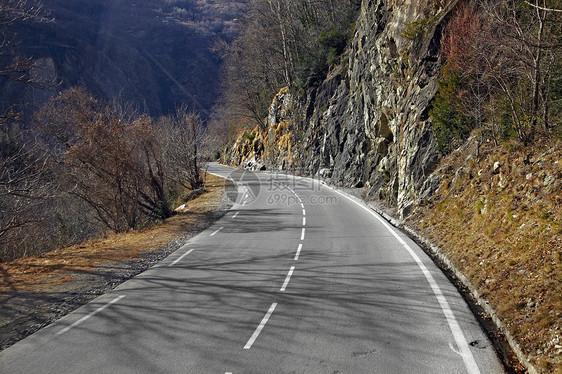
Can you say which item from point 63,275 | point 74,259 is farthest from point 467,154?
point 74,259

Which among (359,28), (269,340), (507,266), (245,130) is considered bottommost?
(269,340)

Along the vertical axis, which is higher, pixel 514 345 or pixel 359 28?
pixel 359 28

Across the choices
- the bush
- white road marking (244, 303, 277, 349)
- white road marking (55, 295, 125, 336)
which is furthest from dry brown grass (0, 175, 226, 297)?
the bush

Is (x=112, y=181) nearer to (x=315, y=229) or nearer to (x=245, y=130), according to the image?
(x=315, y=229)

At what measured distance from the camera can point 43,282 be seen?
8984mm

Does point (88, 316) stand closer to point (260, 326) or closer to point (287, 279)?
point (260, 326)

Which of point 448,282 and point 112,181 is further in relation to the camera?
point 112,181

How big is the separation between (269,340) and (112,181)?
1451 centimetres

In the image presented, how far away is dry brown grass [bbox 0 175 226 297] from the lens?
355 inches

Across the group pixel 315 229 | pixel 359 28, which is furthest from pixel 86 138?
pixel 359 28

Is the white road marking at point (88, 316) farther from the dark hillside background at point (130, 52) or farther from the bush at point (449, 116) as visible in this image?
the dark hillside background at point (130, 52)

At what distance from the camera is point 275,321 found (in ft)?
20.5

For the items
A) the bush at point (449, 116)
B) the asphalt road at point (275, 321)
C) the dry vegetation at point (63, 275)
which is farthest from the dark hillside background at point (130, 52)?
the asphalt road at point (275, 321)

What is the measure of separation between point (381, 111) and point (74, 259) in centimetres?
1854
